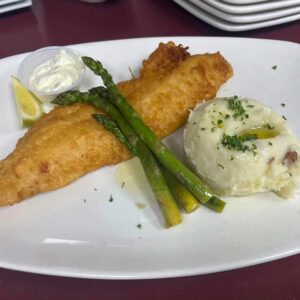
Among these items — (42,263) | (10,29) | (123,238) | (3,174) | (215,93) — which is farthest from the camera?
(10,29)

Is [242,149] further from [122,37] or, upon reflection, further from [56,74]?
[122,37]

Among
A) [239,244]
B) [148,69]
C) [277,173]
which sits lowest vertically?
[239,244]

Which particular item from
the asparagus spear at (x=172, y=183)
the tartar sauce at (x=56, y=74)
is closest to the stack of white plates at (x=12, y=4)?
the tartar sauce at (x=56, y=74)

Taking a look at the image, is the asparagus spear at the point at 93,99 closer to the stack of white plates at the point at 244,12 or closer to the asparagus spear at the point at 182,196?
the asparagus spear at the point at 182,196

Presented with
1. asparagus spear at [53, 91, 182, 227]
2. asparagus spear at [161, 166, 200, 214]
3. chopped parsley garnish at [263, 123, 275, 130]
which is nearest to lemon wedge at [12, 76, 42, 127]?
asparagus spear at [53, 91, 182, 227]

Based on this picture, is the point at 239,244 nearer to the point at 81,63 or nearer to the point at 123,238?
the point at 123,238

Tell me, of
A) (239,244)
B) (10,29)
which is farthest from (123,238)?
(10,29)

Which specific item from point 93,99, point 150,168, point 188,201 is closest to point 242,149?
point 188,201
